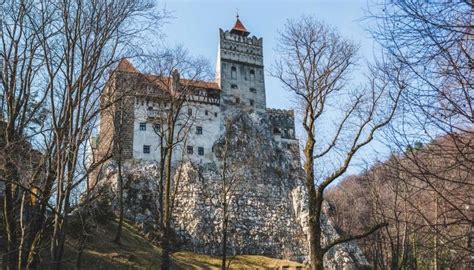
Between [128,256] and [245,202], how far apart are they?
19220mm

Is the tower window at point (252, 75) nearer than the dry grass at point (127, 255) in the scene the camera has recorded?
No

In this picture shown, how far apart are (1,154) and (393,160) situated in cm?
767

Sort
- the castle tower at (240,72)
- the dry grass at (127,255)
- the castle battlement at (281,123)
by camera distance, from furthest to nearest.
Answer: the castle battlement at (281,123) → the castle tower at (240,72) → the dry grass at (127,255)

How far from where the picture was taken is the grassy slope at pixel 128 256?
21969 millimetres

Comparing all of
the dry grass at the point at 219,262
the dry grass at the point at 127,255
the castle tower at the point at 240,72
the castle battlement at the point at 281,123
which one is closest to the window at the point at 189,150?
the castle tower at the point at 240,72

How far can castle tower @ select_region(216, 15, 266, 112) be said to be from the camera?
49.4 meters

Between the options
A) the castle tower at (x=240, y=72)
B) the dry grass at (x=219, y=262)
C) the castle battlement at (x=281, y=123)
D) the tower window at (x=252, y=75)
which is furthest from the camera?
the tower window at (x=252, y=75)

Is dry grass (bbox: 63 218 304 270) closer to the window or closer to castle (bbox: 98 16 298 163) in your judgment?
castle (bbox: 98 16 298 163)

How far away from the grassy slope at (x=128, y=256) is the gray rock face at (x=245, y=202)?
4.19 metres

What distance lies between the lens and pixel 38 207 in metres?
10.6

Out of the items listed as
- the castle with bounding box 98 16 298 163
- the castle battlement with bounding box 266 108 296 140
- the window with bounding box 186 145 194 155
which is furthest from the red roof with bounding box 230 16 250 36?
the window with bounding box 186 145 194 155

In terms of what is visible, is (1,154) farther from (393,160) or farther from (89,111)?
(393,160)

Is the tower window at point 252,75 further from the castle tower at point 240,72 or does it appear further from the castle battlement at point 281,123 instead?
the castle battlement at point 281,123

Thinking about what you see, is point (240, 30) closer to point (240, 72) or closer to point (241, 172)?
point (240, 72)
